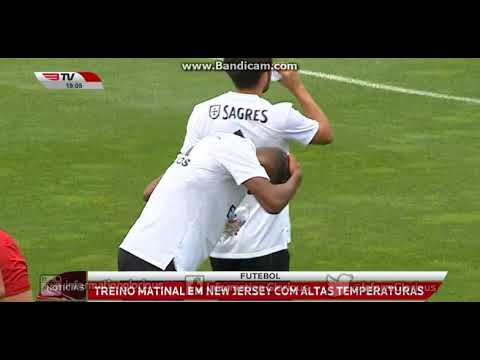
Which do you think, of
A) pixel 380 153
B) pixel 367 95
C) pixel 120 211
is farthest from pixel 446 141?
pixel 120 211

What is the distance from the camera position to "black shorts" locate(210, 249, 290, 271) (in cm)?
1120

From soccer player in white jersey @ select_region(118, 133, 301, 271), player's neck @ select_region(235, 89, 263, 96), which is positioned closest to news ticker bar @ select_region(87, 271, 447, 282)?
soccer player in white jersey @ select_region(118, 133, 301, 271)

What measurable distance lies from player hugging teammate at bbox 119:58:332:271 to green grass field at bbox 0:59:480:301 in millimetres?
2926

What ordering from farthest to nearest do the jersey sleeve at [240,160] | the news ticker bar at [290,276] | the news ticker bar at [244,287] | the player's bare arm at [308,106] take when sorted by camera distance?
the player's bare arm at [308,106] < the news ticker bar at [290,276] < the news ticker bar at [244,287] < the jersey sleeve at [240,160]

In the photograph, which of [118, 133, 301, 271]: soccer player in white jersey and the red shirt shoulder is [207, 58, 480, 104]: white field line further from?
the red shirt shoulder

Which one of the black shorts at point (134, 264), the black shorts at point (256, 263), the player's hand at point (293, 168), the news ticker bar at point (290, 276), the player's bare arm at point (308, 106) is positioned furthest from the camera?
the black shorts at point (256, 263)

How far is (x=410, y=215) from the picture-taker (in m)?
16.5

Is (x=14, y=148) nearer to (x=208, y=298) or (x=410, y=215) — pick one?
(x=410, y=215)

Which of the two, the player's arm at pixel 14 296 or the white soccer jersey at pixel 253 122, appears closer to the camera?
the player's arm at pixel 14 296

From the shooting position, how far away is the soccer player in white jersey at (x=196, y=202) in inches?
372

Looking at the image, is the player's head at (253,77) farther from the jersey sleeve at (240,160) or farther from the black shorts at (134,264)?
the black shorts at (134,264)

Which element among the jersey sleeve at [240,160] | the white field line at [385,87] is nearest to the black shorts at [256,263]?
the jersey sleeve at [240,160]

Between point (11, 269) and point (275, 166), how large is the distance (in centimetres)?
171

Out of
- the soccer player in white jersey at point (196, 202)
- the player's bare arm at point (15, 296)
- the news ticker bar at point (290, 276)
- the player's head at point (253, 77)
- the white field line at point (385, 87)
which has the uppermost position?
the white field line at point (385, 87)
